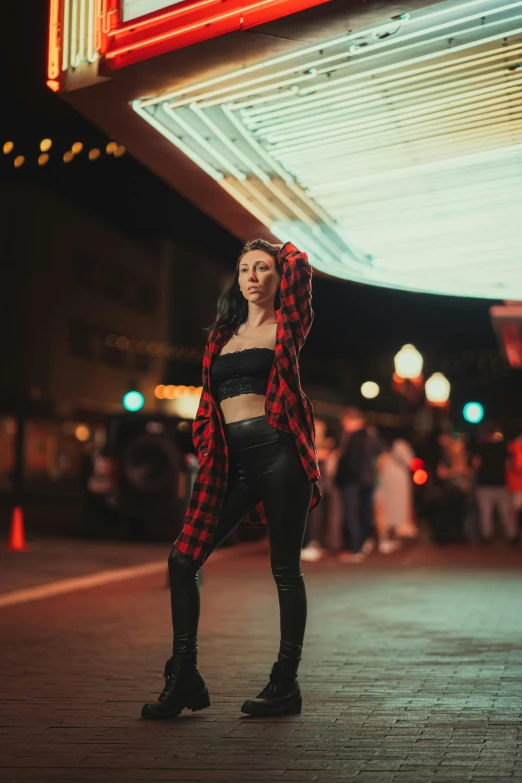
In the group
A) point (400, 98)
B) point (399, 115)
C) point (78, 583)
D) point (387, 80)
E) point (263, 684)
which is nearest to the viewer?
point (263, 684)

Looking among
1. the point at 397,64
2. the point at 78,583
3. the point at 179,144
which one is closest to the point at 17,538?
the point at 78,583

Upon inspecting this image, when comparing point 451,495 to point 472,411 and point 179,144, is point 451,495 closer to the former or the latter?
point 472,411

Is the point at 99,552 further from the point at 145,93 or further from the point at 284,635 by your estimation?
the point at 284,635

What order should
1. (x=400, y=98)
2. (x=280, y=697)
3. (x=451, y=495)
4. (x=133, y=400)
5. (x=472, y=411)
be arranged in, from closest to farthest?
(x=280, y=697) → (x=400, y=98) → (x=451, y=495) → (x=133, y=400) → (x=472, y=411)

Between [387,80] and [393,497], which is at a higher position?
[387,80]

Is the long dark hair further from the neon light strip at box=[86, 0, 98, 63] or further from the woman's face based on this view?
the neon light strip at box=[86, 0, 98, 63]

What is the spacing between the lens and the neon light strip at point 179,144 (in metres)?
8.13

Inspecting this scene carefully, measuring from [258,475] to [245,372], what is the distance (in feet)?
1.48

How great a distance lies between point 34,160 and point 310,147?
412 cm

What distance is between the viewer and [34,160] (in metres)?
11.9

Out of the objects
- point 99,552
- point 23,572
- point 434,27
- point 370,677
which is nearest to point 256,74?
point 434,27

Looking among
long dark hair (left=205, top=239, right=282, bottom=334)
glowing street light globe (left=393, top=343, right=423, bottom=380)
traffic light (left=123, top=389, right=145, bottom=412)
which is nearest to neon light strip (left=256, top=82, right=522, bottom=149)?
long dark hair (left=205, top=239, right=282, bottom=334)

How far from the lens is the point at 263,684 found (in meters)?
5.75

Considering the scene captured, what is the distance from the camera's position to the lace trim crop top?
4.97 m
